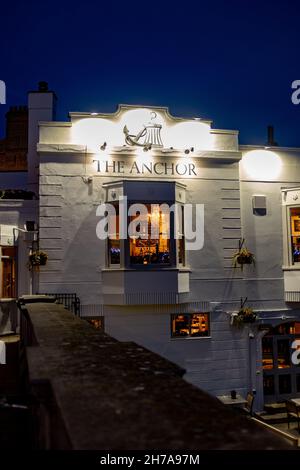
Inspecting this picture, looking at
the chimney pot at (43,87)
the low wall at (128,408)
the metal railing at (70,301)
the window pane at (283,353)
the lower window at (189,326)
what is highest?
the chimney pot at (43,87)

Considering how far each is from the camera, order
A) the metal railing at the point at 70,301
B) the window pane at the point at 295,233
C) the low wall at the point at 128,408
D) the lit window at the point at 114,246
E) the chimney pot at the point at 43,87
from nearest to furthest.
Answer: the low wall at the point at 128,408 → the metal railing at the point at 70,301 → the lit window at the point at 114,246 → the window pane at the point at 295,233 → the chimney pot at the point at 43,87

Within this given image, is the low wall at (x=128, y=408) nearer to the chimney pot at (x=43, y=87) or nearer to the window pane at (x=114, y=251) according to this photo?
the window pane at (x=114, y=251)

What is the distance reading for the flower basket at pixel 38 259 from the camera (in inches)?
491

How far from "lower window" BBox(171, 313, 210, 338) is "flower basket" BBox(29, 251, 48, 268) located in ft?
13.7

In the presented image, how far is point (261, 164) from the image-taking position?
14844 millimetres

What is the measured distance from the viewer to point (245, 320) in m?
13.6

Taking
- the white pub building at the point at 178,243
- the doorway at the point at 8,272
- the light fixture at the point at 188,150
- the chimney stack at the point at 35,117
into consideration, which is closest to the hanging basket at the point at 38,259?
the white pub building at the point at 178,243

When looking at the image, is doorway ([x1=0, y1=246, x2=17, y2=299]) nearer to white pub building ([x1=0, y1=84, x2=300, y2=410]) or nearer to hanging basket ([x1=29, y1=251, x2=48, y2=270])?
white pub building ([x1=0, y1=84, x2=300, y2=410])

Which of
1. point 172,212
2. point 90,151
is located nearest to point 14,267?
point 90,151

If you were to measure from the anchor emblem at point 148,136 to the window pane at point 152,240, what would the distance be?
1.98 metres

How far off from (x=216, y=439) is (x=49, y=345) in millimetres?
2911

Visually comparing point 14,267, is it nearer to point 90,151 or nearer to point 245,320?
point 90,151
